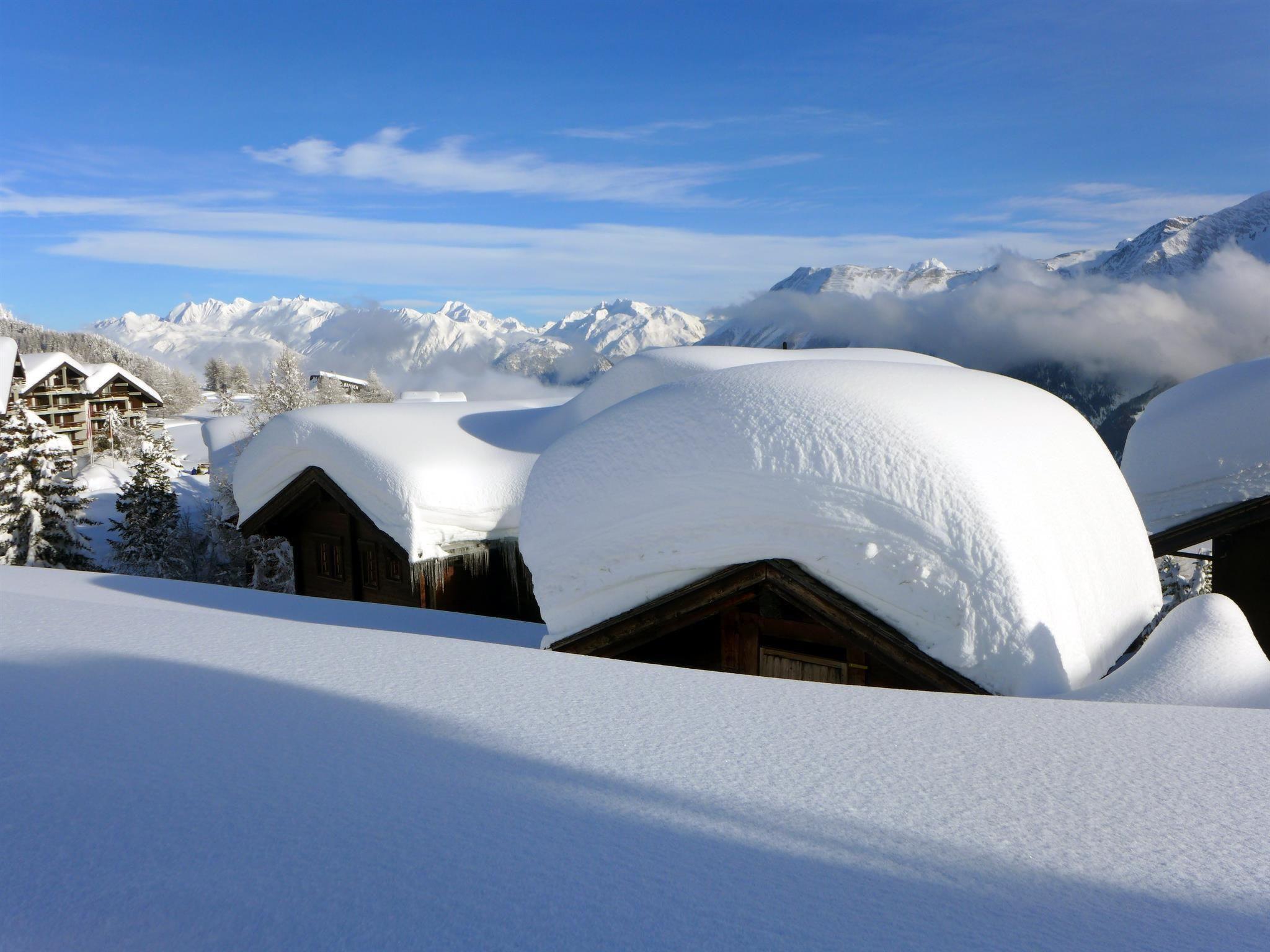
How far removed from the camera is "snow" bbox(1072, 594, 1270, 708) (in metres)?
4.10

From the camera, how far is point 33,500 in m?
22.4

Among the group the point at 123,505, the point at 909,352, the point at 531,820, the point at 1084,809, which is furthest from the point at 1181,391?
the point at 123,505

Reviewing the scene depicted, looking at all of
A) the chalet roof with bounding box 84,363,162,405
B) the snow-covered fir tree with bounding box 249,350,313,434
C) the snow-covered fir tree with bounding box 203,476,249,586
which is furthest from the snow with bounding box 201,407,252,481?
the chalet roof with bounding box 84,363,162,405

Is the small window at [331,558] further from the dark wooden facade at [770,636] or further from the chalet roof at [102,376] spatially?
the chalet roof at [102,376]

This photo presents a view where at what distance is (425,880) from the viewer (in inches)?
81.6

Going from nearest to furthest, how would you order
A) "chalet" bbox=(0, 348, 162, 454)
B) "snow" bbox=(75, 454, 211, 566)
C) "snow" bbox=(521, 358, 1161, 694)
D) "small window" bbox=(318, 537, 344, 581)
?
"snow" bbox=(521, 358, 1161, 694) < "small window" bbox=(318, 537, 344, 581) < "snow" bbox=(75, 454, 211, 566) < "chalet" bbox=(0, 348, 162, 454)

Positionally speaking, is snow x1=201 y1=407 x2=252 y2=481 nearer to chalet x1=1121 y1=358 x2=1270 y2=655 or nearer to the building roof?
the building roof

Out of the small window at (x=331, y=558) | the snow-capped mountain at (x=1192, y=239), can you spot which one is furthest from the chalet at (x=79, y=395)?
the snow-capped mountain at (x=1192, y=239)

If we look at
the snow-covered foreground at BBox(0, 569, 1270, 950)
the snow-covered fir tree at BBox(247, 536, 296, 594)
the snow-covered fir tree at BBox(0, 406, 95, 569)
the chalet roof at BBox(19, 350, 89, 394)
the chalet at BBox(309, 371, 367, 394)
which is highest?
the chalet roof at BBox(19, 350, 89, 394)

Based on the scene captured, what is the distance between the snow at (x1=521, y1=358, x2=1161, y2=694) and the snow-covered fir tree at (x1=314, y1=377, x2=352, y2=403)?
42.2 meters

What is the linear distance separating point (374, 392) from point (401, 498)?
49909mm

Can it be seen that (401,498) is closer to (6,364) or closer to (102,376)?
(6,364)

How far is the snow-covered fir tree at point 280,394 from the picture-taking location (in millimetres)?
35625

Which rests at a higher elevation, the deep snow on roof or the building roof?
the building roof
